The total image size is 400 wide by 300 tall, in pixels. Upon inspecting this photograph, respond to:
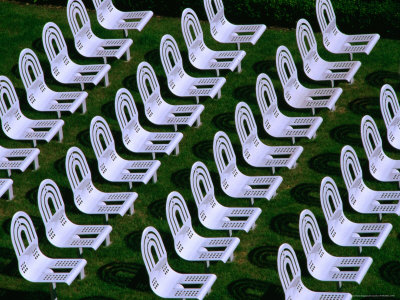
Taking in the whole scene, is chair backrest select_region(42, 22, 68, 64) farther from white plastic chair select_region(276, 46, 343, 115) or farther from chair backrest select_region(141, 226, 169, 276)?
chair backrest select_region(141, 226, 169, 276)

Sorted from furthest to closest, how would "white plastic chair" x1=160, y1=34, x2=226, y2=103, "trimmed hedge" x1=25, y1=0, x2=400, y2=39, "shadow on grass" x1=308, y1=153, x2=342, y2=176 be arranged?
"trimmed hedge" x1=25, y1=0, x2=400, y2=39
"white plastic chair" x1=160, y1=34, x2=226, y2=103
"shadow on grass" x1=308, y1=153, x2=342, y2=176

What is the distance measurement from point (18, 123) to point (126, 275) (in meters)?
4.60

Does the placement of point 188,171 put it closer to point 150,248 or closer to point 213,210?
point 213,210

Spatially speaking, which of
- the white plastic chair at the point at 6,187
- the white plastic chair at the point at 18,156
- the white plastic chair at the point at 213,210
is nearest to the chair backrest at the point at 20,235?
the white plastic chair at the point at 6,187

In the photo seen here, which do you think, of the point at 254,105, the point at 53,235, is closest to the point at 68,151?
the point at 53,235

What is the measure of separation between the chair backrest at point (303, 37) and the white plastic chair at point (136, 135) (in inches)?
130

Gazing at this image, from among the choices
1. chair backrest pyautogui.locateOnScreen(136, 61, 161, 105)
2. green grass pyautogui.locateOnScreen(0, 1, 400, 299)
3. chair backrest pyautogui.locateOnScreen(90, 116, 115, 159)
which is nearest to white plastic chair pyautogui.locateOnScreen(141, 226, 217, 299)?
green grass pyautogui.locateOnScreen(0, 1, 400, 299)

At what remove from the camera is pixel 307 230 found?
24422mm

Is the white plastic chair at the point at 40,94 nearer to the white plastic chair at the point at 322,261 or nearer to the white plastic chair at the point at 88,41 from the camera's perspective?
the white plastic chair at the point at 88,41

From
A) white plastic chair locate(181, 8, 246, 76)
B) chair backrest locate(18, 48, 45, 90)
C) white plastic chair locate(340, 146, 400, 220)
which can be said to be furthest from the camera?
white plastic chair locate(181, 8, 246, 76)

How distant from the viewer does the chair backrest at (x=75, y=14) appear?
29188 millimetres

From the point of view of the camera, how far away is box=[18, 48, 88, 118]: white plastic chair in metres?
27.8

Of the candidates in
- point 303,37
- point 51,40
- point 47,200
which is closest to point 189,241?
point 47,200

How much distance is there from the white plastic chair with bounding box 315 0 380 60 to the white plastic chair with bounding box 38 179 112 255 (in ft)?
22.5
